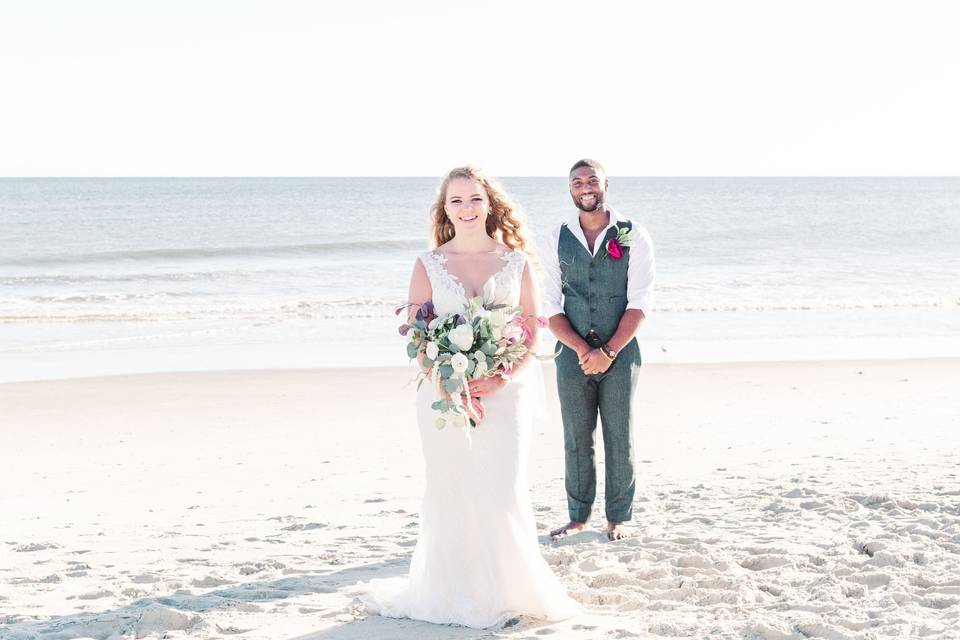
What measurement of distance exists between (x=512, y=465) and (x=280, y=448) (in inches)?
160

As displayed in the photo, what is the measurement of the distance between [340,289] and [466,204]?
1751 centimetres

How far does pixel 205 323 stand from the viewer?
1680cm

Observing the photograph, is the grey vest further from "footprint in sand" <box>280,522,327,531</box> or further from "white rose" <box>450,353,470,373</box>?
"footprint in sand" <box>280,522,327,531</box>

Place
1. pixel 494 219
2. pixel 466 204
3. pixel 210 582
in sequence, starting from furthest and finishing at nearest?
pixel 210 582
pixel 494 219
pixel 466 204

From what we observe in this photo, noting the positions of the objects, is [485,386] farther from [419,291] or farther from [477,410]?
[419,291]

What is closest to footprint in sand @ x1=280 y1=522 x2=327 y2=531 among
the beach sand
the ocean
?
the beach sand

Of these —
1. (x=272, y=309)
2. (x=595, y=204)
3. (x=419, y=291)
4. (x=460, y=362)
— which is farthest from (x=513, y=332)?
(x=272, y=309)

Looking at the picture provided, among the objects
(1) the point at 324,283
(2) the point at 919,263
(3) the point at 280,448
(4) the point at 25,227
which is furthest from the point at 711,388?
(4) the point at 25,227

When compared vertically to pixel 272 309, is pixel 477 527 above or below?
below

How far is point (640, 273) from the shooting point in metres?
5.62

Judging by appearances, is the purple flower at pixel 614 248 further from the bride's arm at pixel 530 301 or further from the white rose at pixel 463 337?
the white rose at pixel 463 337

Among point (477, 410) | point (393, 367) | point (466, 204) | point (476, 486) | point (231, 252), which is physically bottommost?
point (393, 367)

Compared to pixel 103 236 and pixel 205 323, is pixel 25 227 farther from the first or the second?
pixel 205 323

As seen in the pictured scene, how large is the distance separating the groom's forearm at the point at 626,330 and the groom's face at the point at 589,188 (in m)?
0.58
